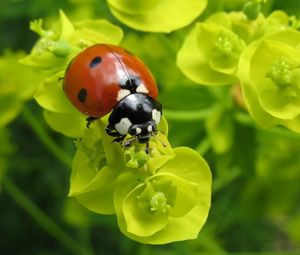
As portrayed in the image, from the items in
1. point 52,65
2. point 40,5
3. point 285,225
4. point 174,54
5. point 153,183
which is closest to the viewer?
point 153,183

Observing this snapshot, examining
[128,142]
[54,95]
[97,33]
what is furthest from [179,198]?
[97,33]

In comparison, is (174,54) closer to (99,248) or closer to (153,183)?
(153,183)

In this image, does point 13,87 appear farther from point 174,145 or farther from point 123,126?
point 123,126

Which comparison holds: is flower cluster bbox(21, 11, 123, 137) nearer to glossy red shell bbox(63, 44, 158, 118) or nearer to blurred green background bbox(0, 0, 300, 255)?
glossy red shell bbox(63, 44, 158, 118)

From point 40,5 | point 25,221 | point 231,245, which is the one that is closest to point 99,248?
point 25,221

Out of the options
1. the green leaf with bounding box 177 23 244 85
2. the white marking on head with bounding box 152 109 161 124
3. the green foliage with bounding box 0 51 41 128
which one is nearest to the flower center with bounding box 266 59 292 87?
the green leaf with bounding box 177 23 244 85

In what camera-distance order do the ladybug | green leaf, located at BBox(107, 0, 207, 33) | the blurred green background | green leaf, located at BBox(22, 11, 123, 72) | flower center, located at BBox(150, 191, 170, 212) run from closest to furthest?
flower center, located at BBox(150, 191, 170, 212) < the ladybug < green leaf, located at BBox(22, 11, 123, 72) < green leaf, located at BBox(107, 0, 207, 33) < the blurred green background
